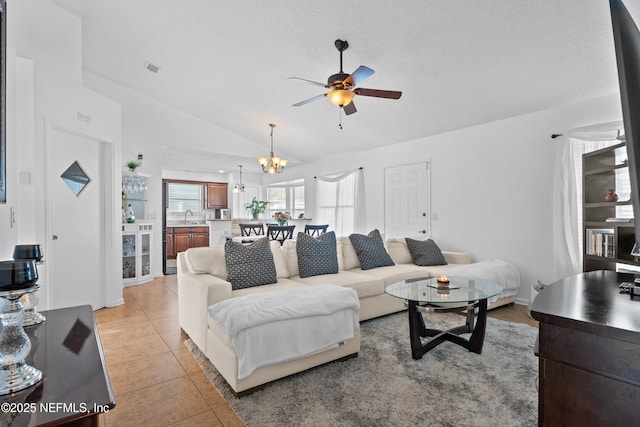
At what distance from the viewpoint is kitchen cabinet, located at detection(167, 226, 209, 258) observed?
827 centimetres

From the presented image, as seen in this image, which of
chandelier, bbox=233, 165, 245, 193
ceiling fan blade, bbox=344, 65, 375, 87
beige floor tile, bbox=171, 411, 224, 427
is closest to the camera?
beige floor tile, bbox=171, 411, 224, 427

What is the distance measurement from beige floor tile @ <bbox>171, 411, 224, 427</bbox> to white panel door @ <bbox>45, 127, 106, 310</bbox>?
250 cm

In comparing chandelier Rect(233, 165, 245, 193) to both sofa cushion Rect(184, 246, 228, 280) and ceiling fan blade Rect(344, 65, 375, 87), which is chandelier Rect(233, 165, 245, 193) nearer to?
sofa cushion Rect(184, 246, 228, 280)

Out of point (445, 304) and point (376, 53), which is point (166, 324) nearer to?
point (445, 304)

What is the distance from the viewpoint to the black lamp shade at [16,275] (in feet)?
2.81

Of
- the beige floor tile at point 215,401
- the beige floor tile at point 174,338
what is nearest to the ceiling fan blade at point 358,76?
the beige floor tile at point 215,401

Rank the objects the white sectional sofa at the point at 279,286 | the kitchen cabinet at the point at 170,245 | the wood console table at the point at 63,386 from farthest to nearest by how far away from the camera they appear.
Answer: the kitchen cabinet at the point at 170,245
the white sectional sofa at the point at 279,286
the wood console table at the point at 63,386

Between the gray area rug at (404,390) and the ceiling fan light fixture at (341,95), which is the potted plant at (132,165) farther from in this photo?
the ceiling fan light fixture at (341,95)

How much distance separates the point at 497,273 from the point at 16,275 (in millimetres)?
4198

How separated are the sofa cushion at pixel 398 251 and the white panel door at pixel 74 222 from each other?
378cm

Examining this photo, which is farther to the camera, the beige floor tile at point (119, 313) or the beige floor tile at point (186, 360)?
the beige floor tile at point (119, 313)

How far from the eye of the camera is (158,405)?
1969mm

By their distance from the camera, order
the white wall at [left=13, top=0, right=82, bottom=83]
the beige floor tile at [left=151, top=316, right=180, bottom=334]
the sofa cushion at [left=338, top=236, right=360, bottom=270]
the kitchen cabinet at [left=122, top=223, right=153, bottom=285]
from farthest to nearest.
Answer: the kitchen cabinet at [left=122, top=223, right=153, bottom=285] → the sofa cushion at [left=338, top=236, right=360, bottom=270] → the beige floor tile at [left=151, top=316, right=180, bottom=334] → the white wall at [left=13, top=0, right=82, bottom=83]

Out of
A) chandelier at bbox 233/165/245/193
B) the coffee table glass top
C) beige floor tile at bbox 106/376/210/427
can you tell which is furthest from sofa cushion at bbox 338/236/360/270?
chandelier at bbox 233/165/245/193
